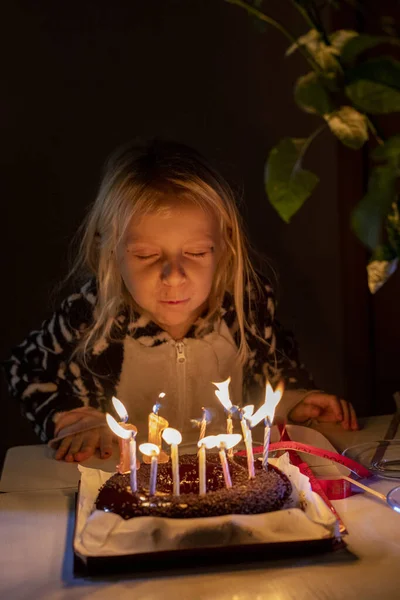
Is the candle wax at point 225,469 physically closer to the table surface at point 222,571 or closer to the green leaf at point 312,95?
the table surface at point 222,571

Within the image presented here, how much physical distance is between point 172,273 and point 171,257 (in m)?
0.03

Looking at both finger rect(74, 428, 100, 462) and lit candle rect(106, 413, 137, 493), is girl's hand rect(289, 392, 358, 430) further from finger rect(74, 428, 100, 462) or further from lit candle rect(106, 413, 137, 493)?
lit candle rect(106, 413, 137, 493)

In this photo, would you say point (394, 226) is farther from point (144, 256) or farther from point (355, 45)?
point (144, 256)

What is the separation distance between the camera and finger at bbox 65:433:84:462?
1.27m

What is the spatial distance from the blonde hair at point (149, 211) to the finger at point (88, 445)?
0.35 meters

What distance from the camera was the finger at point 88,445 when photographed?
128 cm

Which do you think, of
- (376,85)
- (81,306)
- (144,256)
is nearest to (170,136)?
(81,306)

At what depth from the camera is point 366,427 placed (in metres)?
1.42

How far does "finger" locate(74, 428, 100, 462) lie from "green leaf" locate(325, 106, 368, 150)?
74cm

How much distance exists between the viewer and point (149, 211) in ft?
4.83

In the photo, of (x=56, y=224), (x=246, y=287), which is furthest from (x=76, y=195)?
(x=246, y=287)

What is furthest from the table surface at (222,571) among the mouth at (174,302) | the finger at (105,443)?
the mouth at (174,302)

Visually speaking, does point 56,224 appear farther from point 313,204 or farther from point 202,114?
point 313,204

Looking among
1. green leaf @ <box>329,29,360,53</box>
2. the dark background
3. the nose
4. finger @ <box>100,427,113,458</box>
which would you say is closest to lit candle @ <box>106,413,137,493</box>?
finger @ <box>100,427,113,458</box>
